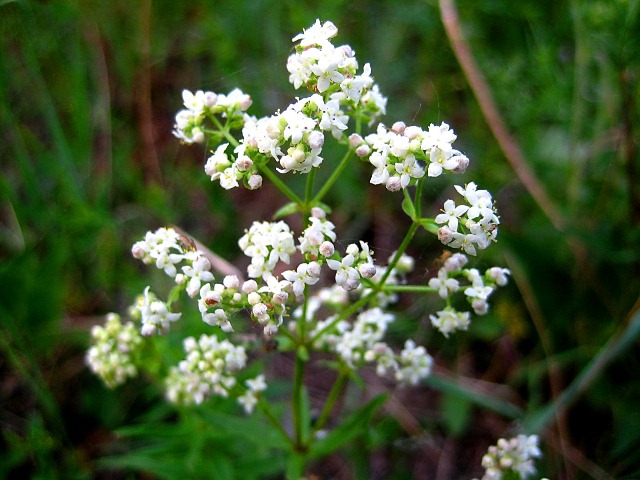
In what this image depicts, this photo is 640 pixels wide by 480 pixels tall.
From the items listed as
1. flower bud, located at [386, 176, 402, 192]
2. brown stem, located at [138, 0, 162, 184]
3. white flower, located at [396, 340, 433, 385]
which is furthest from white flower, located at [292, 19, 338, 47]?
Result: brown stem, located at [138, 0, 162, 184]

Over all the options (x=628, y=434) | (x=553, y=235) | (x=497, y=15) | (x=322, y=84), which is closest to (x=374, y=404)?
(x=322, y=84)

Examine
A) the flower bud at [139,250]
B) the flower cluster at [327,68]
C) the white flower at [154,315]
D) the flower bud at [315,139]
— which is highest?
the flower cluster at [327,68]

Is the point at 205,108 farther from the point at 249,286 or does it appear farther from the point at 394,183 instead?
the point at 394,183

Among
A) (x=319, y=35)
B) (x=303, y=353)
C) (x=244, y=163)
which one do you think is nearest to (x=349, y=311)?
(x=303, y=353)

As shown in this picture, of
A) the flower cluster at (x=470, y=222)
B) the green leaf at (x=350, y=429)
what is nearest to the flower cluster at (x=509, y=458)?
the green leaf at (x=350, y=429)

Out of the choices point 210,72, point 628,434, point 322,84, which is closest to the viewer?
point 322,84

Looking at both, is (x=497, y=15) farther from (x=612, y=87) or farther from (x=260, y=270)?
(x=260, y=270)

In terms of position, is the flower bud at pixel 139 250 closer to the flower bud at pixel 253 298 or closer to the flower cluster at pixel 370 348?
the flower bud at pixel 253 298
